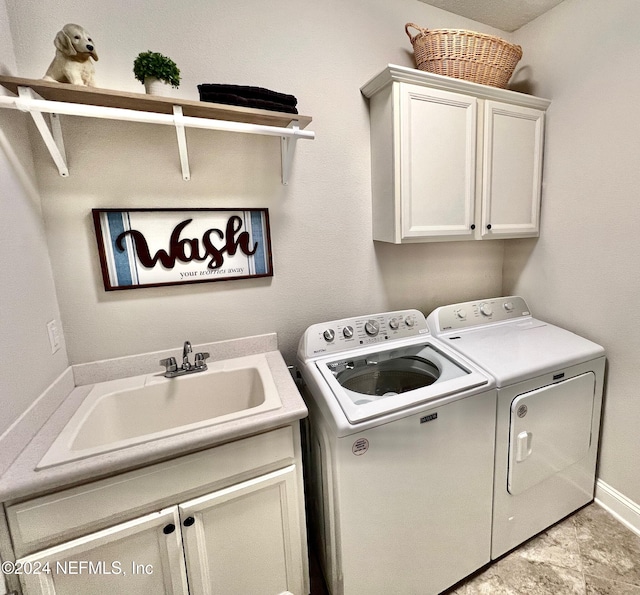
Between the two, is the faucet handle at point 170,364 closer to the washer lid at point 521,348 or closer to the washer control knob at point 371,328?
the washer control knob at point 371,328

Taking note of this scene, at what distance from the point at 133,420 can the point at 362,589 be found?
111 cm

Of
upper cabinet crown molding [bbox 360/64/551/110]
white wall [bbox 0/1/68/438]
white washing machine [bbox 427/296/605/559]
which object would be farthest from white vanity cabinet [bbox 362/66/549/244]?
white wall [bbox 0/1/68/438]

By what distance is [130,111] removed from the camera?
1.10 meters

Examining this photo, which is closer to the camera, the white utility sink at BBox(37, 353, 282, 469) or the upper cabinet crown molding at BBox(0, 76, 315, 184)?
the upper cabinet crown molding at BBox(0, 76, 315, 184)

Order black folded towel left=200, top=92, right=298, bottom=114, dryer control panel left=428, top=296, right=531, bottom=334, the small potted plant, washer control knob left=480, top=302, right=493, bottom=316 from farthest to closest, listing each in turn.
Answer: washer control knob left=480, top=302, right=493, bottom=316 < dryer control panel left=428, top=296, right=531, bottom=334 < black folded towel left=200, top=92, right=298, bottom=114 < the small potted plant

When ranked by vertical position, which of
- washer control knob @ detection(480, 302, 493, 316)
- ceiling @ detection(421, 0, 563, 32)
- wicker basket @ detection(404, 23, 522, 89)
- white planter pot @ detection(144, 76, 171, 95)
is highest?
ceiling @ detection(421, 0, 563, 32)

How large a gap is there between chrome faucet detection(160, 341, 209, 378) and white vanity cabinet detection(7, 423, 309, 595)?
1.52 ft

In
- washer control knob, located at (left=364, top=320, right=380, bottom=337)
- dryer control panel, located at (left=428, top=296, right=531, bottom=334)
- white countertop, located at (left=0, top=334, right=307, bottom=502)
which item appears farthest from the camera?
dryer control panel, located at (left=428, top=296, right=531, bottom=334)

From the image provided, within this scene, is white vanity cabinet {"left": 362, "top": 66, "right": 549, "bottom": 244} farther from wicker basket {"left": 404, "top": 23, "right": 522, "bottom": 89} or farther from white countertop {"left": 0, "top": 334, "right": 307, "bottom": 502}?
white countertop {"left": 0, "top": 334, "right": 307, "bottom": 502}

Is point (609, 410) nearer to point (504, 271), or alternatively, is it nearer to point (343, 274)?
point (504, 271)

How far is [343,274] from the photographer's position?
178 centimetres

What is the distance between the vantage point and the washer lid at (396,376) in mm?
1198

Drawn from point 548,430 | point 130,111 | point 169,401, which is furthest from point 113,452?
point 548,430

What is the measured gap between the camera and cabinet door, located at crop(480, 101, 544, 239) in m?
1.69
